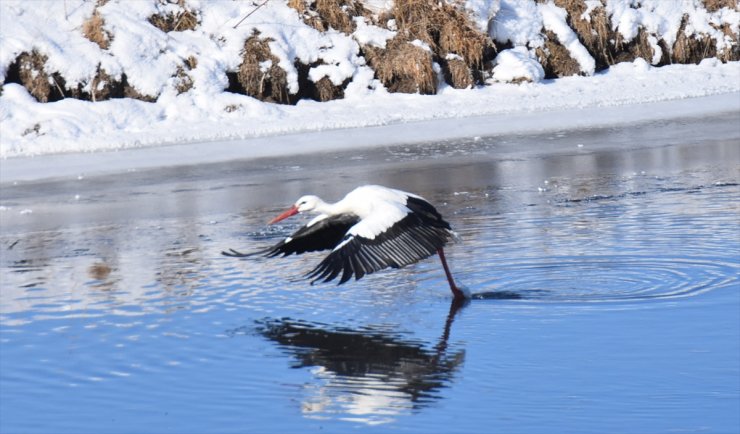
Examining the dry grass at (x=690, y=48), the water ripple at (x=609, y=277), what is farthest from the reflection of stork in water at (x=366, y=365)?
the dry grass at (x=690, y=48)

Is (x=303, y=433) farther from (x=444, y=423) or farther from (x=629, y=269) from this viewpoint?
(x=629, y=269)

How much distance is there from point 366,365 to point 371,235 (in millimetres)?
1319

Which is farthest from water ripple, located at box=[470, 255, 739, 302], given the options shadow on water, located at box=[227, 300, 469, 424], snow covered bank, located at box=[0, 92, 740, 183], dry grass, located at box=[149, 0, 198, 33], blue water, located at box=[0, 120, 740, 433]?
dry grass, located at box=[149, 0, 198, 33]

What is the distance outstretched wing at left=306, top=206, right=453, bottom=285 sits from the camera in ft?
24.3

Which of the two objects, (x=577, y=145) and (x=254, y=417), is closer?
(x=254, y=417)

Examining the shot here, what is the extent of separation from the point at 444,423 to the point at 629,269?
3.43 metres

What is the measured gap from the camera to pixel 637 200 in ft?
37.7

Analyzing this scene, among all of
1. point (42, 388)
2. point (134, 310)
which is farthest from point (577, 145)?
point (42, 388)

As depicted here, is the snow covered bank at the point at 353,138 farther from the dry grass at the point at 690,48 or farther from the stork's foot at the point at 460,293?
the stork's foot at the point at 460,293

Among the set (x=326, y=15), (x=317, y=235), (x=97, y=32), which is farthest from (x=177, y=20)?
(x=317, y=235)

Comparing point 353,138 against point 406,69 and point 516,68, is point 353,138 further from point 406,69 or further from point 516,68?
point 516,68

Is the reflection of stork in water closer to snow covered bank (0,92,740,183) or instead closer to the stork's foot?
the stork's foot

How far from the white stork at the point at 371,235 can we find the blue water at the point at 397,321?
30cm

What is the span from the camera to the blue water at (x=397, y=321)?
18.1 feet
